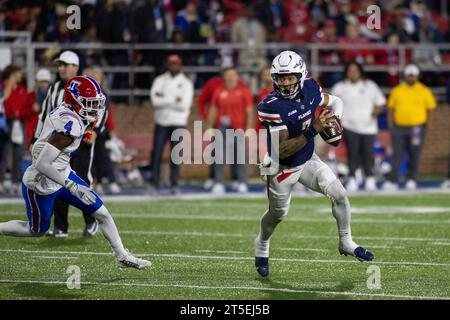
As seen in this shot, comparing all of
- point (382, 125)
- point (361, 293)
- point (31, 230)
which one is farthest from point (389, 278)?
point (382, 125)

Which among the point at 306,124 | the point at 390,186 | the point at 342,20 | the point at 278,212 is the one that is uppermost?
the point at 342,20

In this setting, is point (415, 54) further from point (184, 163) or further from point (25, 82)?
point (25, 82)

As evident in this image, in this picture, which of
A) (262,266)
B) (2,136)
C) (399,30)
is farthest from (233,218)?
(399,30)

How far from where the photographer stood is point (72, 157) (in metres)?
11.1

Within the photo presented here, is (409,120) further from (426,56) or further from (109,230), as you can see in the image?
(109,230)

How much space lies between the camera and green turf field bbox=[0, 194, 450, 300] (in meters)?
7.80

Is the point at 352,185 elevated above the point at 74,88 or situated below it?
below

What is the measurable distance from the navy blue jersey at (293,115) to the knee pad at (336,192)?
31cm

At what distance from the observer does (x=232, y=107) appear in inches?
645

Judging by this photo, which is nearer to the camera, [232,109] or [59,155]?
[59,155]

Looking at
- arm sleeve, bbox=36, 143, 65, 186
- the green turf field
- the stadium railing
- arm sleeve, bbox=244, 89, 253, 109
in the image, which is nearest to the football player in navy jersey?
the green turf field

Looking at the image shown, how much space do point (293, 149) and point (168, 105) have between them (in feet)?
25.6

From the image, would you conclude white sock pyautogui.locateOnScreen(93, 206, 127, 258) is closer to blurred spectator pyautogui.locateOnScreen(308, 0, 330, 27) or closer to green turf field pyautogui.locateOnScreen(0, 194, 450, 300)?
green turf field pyautogui.locateOnScreen(0, 194, 450, 300)

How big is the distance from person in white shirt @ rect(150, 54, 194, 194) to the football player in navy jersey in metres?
7.45
